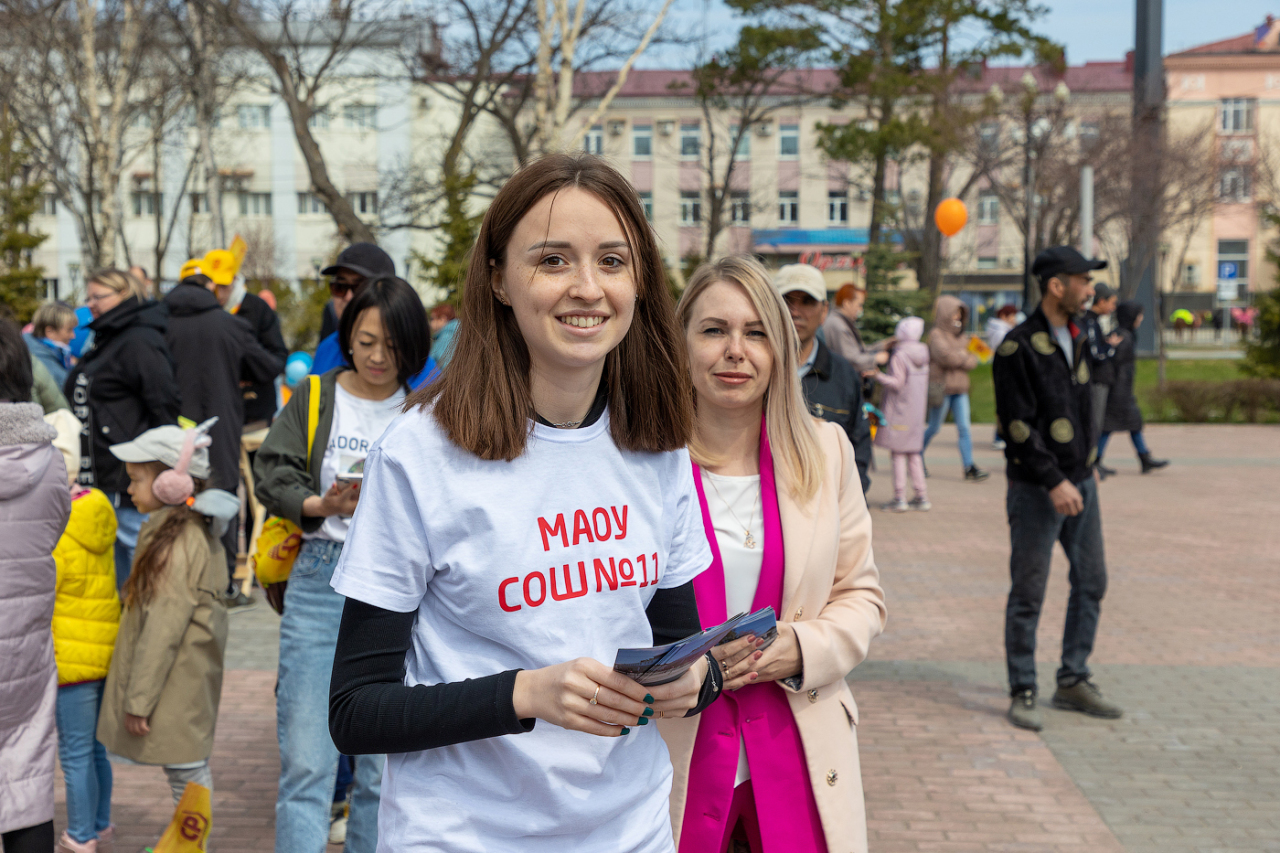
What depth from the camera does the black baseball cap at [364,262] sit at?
177 inches

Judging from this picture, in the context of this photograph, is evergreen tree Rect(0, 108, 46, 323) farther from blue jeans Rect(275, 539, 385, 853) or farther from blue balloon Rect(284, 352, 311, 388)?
blue jeans Rect(275, 539, 385, 853)

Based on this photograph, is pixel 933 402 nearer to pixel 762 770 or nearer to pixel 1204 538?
pixel 1204 538

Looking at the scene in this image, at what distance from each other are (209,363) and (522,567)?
6157 mm

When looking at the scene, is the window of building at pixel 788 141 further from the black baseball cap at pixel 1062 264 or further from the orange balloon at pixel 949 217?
the black baseball cap at pixel 1062 264

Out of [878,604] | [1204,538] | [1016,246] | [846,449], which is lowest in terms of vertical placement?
[1204,538]

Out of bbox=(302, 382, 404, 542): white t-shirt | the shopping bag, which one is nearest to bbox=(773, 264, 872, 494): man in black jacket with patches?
bbox=(302, 382, 404, 542): white t-shirt

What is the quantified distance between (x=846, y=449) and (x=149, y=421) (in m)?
4.59

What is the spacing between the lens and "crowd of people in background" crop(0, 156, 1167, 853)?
1624 mm

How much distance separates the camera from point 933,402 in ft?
44.2

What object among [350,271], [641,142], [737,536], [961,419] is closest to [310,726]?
[737,536]

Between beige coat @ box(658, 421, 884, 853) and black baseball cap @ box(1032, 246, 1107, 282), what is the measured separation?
3008 mm

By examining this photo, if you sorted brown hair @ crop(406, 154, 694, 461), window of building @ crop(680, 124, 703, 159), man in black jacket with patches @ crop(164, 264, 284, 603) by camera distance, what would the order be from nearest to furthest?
brown hair @ crop(406, 154, 694, 461) < man in black jacket with patches @ crop(164, 264, 284, 603) < window of building @ crop(680, 124, 703, 159)

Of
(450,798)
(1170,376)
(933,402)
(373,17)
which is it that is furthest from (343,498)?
(1170,376)

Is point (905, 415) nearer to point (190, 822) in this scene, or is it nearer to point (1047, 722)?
point (1047, 722)
